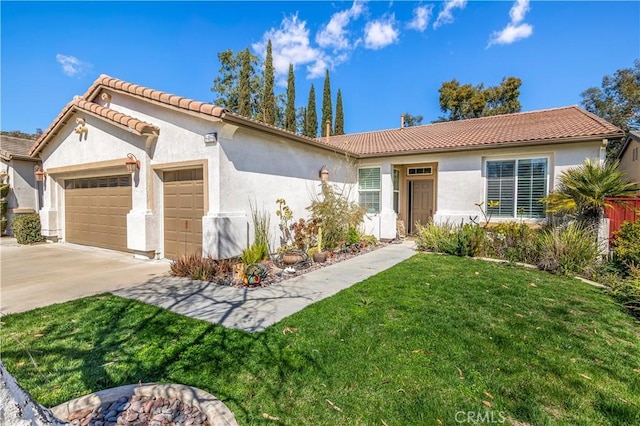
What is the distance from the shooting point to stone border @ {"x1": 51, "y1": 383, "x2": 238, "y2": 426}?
2.58 meters

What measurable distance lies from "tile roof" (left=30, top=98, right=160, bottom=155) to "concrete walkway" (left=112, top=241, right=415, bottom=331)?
4.42 meters

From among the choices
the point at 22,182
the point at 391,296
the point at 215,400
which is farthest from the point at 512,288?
the point at 22,182

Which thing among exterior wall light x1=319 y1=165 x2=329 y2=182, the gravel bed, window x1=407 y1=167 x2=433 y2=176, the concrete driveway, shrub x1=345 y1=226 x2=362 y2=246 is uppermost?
window x1=407 y1=167 x2=433 y2=176

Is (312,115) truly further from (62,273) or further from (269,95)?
(62,273)

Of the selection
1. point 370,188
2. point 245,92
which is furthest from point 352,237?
point 245,92

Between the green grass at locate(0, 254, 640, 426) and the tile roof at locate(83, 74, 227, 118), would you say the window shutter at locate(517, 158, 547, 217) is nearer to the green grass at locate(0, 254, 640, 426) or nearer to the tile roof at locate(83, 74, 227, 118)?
the green grass at locate(0, 254, 640, 426)

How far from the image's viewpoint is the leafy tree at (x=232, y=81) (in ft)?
103

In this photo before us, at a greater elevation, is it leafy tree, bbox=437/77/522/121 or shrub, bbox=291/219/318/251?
leafy tree, bbox=437/77/522/121

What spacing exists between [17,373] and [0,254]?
10.4 m

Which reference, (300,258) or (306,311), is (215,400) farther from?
(300,258)

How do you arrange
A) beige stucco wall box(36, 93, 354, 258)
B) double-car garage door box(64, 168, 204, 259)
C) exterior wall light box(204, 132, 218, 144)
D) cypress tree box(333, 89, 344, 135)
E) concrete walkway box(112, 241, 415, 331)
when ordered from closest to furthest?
concrete walkway box(112, 241, 415, 331), exterior wall light box(204, 132, 218, 144), beige stucco wall box(36, 93, 354, 258), double-car garage door box(64, 168, 204, 259), cypress tree box(333, 89, 344, 135)

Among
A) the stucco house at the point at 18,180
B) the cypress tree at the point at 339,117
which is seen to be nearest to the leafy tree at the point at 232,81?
the cypress tree at the point at 339,117

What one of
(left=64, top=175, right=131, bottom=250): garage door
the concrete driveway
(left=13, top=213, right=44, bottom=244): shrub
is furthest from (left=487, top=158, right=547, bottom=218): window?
(left=13, top=213, right=44, bottom=244): shrub

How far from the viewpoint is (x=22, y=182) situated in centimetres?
1459
